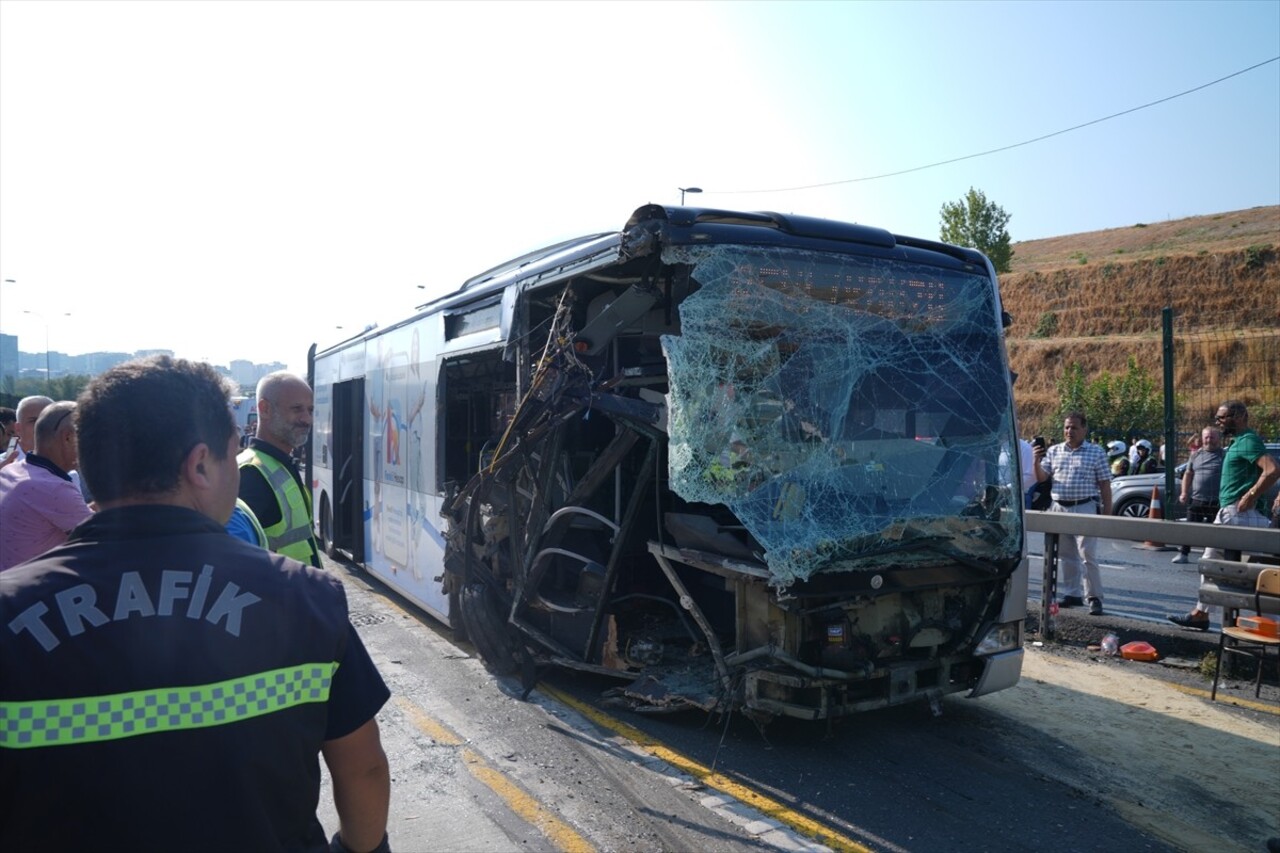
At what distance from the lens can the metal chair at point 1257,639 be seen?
248 inches

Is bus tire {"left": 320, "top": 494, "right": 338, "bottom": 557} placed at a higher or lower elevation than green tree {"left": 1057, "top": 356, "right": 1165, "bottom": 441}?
lower

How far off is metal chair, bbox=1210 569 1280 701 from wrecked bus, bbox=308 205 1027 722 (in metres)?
1.95

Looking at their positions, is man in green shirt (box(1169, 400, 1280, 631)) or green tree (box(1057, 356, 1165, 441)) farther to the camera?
green tree (box(1057, 356, 1165, 441))

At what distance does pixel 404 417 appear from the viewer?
29.5 feet

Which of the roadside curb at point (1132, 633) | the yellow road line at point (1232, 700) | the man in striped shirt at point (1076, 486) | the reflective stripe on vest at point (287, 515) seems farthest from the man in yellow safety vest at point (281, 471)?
the man in striped shirt at point (1076, 486)

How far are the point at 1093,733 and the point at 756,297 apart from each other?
3.46 meters

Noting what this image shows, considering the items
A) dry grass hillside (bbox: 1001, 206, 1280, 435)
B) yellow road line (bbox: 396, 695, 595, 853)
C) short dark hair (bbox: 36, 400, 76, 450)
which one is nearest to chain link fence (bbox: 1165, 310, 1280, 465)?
dry grass hillside (bbox: 1001, 206, 1280, 435)

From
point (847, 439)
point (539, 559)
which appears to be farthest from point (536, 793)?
point (847, 439)

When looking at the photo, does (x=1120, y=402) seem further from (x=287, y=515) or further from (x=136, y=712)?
(x=136, y=712)

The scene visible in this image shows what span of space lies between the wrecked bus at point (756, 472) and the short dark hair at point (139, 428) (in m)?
3.29

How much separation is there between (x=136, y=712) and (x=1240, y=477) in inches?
353

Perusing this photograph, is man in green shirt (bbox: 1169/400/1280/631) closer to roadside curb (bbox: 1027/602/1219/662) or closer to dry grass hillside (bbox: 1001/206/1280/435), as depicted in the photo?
roadside curb (bbox: 1027/602/1219/662)

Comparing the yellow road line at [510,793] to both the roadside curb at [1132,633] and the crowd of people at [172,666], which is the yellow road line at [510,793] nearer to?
the crowd of people at [172,666]

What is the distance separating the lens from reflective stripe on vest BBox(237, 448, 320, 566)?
12.9 feet
